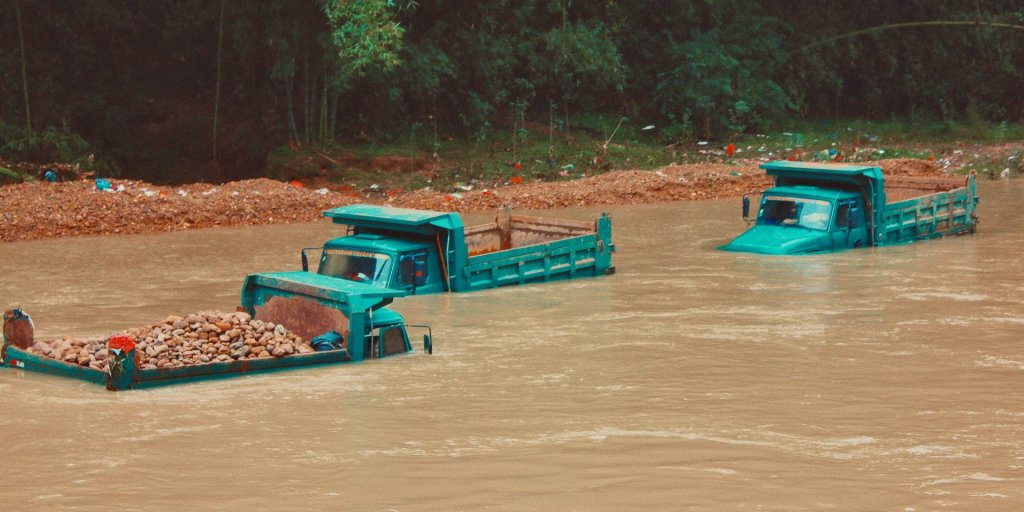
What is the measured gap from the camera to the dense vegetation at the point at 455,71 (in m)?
35.4

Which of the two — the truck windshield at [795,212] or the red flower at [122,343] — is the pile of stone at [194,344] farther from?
the truck windshield at [795,212]

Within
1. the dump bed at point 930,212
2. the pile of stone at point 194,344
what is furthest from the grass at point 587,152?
the pile of stone at point 194,344

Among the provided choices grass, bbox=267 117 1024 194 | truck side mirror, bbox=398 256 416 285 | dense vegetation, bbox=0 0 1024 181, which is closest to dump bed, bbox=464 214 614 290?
truck side mirror, bbox=398 256 416 285

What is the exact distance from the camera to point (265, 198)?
29.0m

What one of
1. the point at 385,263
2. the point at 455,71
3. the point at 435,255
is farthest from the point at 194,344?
the point at 455,71

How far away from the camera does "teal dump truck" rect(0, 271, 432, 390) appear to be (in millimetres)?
12541

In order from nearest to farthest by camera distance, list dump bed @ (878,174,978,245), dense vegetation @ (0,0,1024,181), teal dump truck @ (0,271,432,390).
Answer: teal dump truck @ (0,271,432,390), dump bed @ (878,174,978,245), dense vegetation @ (0,0,1024,181)

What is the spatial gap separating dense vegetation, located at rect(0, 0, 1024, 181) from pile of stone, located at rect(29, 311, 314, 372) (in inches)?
746

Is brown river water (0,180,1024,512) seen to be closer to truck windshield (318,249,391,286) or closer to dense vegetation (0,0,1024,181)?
truck windshield (318,249,391,286)

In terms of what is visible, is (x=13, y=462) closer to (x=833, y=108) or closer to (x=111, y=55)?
(x=111, y=55)

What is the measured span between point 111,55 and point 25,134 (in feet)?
17.8

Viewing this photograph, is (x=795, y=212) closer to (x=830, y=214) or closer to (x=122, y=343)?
(x=830, y=214)

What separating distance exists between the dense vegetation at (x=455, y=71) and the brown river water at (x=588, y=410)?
16000 millimetres

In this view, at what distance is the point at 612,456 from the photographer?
10.1 m
